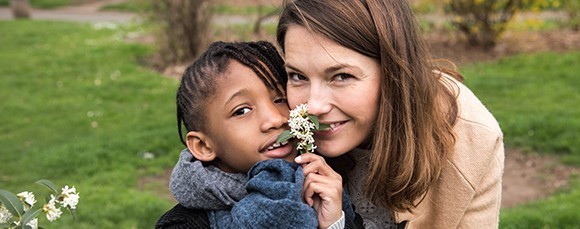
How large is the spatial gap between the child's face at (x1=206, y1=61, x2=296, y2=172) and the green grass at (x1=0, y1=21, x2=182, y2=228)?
110 inches

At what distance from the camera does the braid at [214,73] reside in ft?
7.30

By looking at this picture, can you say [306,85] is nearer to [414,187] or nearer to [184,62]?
[414,187]

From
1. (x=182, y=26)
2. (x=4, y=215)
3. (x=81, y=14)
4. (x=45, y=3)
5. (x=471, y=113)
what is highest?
(x=471, y=113)

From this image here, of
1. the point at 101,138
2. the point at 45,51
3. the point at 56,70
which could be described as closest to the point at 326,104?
the point at 101,138

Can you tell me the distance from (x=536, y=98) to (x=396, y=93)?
219 inches

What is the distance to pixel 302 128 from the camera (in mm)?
2080

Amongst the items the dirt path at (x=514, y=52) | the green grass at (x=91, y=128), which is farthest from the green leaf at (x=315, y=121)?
the green grass at (x=91, y=128)

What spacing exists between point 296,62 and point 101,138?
15.9 feet

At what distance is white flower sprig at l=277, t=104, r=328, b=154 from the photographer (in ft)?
6.79

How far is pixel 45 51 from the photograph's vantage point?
11523 millimetres

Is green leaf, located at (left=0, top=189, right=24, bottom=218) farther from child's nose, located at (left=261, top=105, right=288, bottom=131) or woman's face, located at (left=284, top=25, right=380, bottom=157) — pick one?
woman's face, located at (left=284, top=25, right=380, bottom=157)

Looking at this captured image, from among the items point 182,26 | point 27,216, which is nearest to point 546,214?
point 27,216

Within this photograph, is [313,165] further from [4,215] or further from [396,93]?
[4,215]

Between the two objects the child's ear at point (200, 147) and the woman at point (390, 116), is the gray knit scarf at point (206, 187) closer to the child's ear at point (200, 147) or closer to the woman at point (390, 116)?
the child's ear at point (200, 147)
